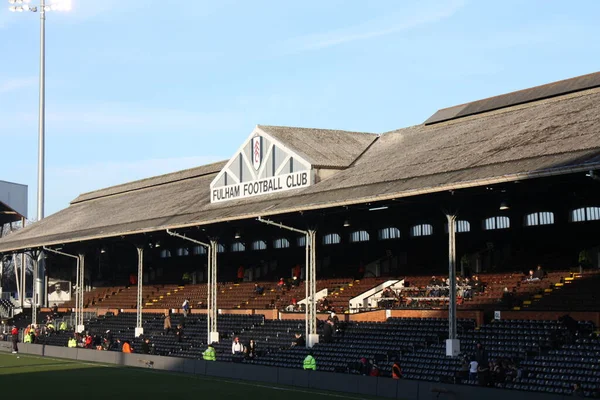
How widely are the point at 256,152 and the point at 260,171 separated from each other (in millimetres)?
1403

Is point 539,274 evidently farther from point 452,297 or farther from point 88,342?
point 88,342

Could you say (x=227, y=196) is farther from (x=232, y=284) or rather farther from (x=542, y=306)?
(x=542, y=306)

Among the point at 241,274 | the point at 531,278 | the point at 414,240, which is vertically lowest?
the point at 531,278

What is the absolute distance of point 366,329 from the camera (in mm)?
42656

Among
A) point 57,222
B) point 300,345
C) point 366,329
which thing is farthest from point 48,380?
point 57,222

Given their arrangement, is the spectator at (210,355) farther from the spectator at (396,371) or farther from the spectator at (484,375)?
the spectator at (484,375)

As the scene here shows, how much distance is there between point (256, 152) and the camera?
5222 centimetres

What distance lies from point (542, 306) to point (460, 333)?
3.20 m

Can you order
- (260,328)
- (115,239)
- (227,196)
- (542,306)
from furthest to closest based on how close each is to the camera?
(115,239), (227,196), (260,328), (542,306)

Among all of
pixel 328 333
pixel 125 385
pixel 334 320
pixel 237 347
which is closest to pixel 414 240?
pixel 334 320

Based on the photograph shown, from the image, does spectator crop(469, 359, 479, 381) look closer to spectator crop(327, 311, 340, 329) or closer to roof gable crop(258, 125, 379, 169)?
spectator crop(327, 311, 340, 329)

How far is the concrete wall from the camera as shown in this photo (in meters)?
29.2

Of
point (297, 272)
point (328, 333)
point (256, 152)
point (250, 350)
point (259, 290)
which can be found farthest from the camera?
point (259, 290)

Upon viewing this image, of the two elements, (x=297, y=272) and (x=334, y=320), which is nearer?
(x=334, y=320)
